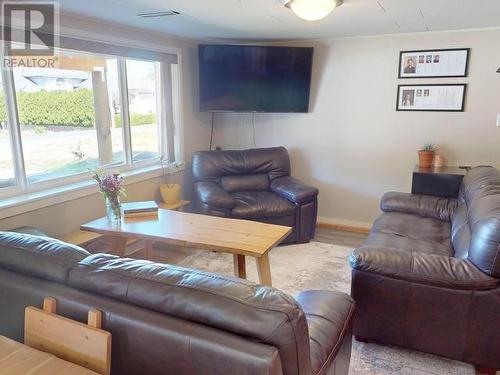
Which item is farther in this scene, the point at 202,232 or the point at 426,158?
the point at 426,158

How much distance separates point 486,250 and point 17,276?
205cm

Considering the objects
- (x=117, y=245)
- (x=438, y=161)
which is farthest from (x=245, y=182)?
(x=438, y=161)

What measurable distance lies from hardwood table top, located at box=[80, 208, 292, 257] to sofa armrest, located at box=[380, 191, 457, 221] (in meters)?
1.24

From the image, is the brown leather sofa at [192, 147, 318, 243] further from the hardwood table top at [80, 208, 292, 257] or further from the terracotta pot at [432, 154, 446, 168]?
the terracotta pot at [432, 154, 446, 168]

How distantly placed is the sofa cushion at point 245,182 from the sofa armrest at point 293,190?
0.42 feet

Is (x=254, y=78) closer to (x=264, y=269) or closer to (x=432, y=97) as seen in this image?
(x=432, y=97)

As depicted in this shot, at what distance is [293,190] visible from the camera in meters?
3.88

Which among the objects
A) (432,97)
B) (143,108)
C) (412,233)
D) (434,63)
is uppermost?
(434,63)

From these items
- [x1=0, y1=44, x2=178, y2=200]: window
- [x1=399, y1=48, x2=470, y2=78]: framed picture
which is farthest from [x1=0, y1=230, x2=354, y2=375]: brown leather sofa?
[x1=399, y1=48, x2=470, y2=78]: framed picture

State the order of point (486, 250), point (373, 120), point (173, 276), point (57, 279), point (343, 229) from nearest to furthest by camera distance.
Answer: point (173, 276), point (57, 279), point (486, 250), point (373, 120), point (343, 229)

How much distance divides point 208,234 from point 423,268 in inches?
→ 51.2

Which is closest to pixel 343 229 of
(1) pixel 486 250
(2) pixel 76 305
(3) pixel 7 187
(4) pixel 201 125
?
(4) pixel 201 125

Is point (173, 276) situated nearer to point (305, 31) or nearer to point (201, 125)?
point (305, 31)

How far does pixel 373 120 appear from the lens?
412cm
